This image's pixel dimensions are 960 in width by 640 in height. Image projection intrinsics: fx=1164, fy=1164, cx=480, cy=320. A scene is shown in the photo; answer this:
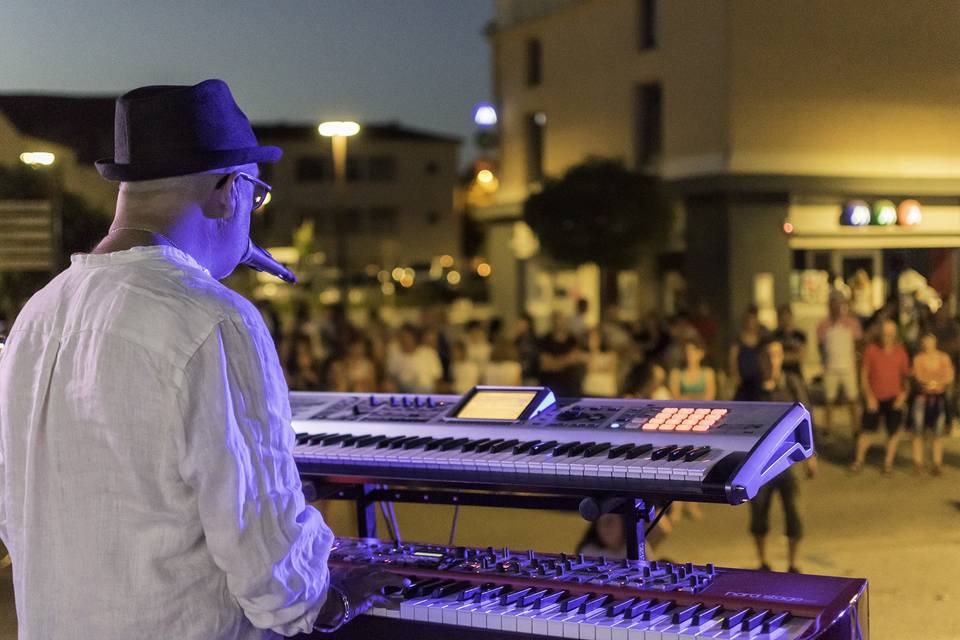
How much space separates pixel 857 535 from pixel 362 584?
5.50 meters

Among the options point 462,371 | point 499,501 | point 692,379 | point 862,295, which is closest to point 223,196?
point 499,501

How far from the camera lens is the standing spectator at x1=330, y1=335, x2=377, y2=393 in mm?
8555

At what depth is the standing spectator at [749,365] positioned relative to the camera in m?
6.47

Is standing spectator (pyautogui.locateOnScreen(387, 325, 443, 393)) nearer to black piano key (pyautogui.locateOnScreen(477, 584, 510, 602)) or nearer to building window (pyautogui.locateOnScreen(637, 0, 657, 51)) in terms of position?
building window (pyautogui.locateOnScreen(637, 0, 657, 51))

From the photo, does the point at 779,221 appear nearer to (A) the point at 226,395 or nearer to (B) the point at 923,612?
(B) the point at 923,612

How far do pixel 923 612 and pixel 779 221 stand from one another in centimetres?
257

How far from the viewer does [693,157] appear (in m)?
11.8

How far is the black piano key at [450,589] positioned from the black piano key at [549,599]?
0.55 ft

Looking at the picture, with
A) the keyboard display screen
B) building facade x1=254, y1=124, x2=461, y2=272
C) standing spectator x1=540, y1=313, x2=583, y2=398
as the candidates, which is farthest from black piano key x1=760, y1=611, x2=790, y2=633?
building facade x1=254, y1=124, x2=461, y2=272

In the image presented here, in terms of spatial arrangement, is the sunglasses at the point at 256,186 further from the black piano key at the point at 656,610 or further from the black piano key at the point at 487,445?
the black piano key at the point at 656,610

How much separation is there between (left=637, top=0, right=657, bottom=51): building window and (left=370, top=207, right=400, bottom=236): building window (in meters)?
43.0

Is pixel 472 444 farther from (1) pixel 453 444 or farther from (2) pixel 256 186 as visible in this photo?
(2) pixel 256 186

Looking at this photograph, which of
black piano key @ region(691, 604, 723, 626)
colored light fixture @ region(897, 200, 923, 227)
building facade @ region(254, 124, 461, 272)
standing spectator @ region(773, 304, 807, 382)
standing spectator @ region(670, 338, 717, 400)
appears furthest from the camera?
building facade @ region(254, 124, 461, 272)

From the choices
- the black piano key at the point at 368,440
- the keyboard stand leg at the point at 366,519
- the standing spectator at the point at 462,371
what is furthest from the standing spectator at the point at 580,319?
the black piano key at the point at 368,440
